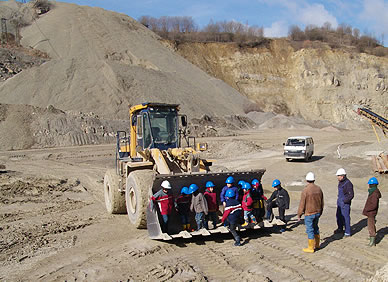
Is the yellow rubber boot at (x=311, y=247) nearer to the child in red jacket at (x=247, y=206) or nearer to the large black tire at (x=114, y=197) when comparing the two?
the child in red jacket at (x=247, y=206)

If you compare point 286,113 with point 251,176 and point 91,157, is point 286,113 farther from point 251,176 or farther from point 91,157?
point 251,176

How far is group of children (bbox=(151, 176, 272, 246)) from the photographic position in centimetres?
749

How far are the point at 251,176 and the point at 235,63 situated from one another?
65.2m

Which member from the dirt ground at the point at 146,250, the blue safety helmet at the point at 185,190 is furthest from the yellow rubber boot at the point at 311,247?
the blue safety helmet at the point at 185,190

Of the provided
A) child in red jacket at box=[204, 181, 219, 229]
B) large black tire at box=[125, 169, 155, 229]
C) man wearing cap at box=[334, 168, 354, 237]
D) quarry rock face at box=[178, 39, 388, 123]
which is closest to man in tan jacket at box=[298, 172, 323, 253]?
man wearing cap at box=[334, 168, 354, 237]

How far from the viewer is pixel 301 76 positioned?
69.0 m

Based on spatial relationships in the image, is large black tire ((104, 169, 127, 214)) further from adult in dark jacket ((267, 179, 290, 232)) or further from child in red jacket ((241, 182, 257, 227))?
adult in dark jacket ((267, 179, 290, 232))

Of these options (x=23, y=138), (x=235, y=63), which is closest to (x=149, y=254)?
(x=23, y=138)

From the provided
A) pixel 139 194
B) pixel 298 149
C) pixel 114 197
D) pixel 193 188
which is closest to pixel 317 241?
pixel 193 188

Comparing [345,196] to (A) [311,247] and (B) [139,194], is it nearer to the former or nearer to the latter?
(A) [311,247]

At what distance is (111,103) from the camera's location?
42.9 metres

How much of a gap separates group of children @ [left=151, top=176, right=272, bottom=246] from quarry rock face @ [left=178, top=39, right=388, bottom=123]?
185 feet

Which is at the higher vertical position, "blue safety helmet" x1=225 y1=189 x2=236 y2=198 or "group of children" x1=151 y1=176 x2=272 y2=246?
"blue safety helmet" x1=225 y1=189 x2=236 y2=198

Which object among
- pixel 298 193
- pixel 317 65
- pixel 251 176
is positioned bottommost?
pixel 298 193
